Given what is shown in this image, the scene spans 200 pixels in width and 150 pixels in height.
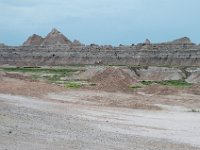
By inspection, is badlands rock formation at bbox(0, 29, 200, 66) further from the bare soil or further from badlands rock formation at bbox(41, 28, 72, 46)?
the bare soil

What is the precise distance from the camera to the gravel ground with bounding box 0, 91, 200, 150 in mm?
15969

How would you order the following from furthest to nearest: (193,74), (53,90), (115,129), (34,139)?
(193,74)
(53,90)
(115,129)
(34,139)

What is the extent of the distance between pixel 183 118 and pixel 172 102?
990 cm

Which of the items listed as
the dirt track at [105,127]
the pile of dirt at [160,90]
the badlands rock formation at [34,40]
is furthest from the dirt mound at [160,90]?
the badlands rock formation at [34,40]

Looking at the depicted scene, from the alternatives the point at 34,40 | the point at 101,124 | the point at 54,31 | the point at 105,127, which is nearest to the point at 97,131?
the point at 105,127

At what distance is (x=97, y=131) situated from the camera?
20.3 meters

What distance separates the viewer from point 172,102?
39344 mm

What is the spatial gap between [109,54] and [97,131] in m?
83.1

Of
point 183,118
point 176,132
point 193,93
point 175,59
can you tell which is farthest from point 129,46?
point 176,132

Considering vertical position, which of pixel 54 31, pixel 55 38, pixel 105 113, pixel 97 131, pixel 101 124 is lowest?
pixel 105 113

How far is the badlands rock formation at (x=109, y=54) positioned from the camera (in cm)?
9244

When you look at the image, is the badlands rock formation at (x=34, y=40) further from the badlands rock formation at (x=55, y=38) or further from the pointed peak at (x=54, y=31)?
the pointed peak at (x=54, y=31)

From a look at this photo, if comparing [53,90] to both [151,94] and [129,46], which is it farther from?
[129,46]

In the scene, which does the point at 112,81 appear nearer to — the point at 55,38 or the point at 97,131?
the point at 97,131
